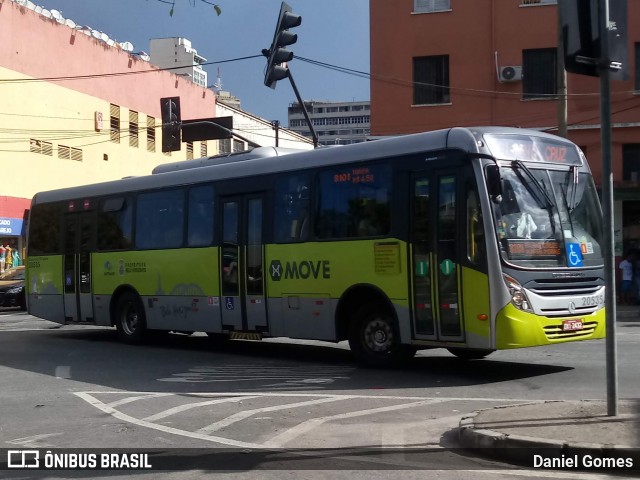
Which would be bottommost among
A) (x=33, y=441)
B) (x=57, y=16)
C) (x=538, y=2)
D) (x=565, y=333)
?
(x=33, y=441)

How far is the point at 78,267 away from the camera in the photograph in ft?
61.6

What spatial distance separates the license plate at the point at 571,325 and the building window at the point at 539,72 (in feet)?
60.6

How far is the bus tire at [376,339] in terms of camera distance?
12.4 meters

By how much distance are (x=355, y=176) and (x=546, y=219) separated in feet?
9.55

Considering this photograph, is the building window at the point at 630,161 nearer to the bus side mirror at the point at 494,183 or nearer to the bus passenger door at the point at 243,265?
the bus passenger door at the point at 243,265

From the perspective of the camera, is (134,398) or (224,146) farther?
(224,146)

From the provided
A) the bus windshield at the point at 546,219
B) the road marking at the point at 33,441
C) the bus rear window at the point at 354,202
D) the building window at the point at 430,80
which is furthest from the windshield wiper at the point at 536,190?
the building window at the point at 430,80

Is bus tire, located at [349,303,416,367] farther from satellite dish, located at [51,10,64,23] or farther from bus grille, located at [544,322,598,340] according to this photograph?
satellite dish, located at [51,10,64,23]

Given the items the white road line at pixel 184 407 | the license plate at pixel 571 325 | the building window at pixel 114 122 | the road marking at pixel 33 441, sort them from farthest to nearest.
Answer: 1. the building window at pixel 114 122
2. the license plate at pixel 571 325
3. the white road line at pixel 184 407
4. the road marking at pixel 33 441

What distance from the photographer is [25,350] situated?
55.5ft

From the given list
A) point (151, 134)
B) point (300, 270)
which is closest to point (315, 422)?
point (300, 270)

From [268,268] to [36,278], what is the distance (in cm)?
823

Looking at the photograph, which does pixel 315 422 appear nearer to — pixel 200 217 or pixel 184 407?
pixel 184 407

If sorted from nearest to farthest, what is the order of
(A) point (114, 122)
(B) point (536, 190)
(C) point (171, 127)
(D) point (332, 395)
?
(D) point (332, 395) → (B) point (536, 190) → (C) point (171, 127) → (A) point (114, 122)
